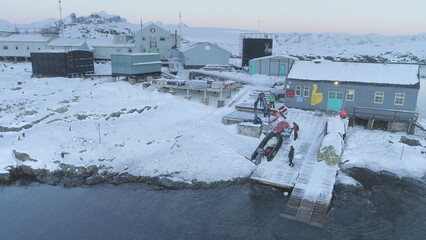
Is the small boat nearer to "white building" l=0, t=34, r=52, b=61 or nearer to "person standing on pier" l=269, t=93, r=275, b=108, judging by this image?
"person standing on pier" l=269, t=93, r=275, b=108

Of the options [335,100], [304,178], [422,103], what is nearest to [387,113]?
[335,100]

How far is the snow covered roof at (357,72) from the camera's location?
28.5 m

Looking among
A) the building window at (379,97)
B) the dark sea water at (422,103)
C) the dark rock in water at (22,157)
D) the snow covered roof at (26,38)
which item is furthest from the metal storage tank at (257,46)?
the dark rock in water at (22,157)

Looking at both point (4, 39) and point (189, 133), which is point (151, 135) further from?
point (4, 39)

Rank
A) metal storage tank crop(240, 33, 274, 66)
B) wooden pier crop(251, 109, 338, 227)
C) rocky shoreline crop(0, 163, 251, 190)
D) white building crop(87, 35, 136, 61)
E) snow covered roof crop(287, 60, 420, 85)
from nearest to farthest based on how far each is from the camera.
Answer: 1. wooden pier crop(251, 109, 338, 227)
2. rocky shoreline crop(0, 163, 251, 190)
3. snow covered roof crop(287, 60, 420, 85)
4. metal storage tank crop(240, 33, 274, 66)
5. white building crop(87, 35, 136, 61)

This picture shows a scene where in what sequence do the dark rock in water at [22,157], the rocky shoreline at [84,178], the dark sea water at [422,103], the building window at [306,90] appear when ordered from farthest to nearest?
1. the dark sea water at [422,103]
2. the building window at [306,90]
3. the dark rock in water at [22,157]
4. the rocky shoreline at [84,178]

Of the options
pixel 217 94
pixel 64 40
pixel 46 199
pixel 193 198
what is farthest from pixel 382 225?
pixel 64 40

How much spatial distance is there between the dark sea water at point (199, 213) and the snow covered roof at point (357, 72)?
10.9m

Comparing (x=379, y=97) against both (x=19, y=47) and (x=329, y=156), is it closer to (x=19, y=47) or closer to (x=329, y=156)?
(x=329, y=156)

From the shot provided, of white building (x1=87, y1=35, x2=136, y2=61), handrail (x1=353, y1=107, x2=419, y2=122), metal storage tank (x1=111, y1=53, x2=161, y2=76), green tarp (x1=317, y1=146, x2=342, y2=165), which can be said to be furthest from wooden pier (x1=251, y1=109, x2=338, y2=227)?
white building (x1=87, y1=35, x2=136, y2=61)

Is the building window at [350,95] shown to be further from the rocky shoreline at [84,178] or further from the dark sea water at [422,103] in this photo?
the rocky shoreline at [84,178]

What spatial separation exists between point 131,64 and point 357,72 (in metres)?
24.0

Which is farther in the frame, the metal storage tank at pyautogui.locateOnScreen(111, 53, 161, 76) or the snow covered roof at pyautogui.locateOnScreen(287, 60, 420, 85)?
the metal storage tank at pyautogui.locateOnScreen(111, 53, 161, 76)

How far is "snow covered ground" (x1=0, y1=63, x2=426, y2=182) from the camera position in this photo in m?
22.2
